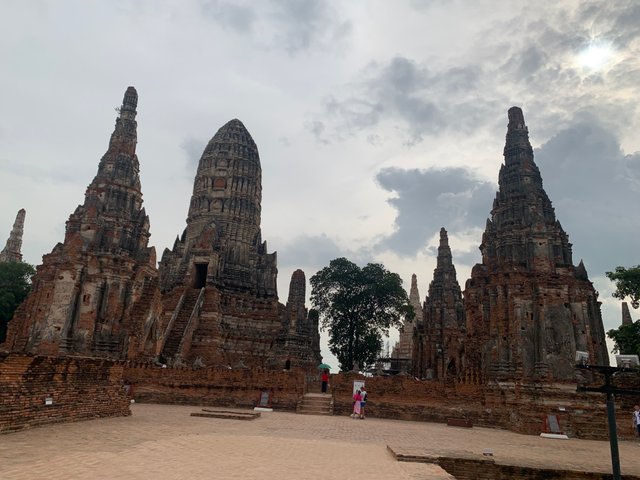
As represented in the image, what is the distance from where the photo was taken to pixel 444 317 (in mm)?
45062

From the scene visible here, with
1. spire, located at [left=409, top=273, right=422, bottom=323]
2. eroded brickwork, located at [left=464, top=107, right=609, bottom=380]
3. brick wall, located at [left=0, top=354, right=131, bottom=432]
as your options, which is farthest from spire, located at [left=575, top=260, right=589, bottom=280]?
spire, located at [left=409, top=273, right=422, bottom=323]

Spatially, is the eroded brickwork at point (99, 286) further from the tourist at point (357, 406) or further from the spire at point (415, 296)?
the spire at point (415, 296)

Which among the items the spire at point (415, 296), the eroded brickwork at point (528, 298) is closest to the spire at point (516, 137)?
the eroded brickwork at point (528, 298)

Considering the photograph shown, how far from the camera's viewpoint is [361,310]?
4750 cm

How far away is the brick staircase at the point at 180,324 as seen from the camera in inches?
1243

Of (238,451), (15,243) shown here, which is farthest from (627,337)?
(15,243)

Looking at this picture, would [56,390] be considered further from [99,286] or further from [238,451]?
[99,286]

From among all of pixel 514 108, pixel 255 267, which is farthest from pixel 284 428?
pixel 255 267

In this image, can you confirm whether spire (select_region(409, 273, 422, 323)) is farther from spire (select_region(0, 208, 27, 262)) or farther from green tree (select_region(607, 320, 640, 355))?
spire (select_region(0, 208, 27, 262))

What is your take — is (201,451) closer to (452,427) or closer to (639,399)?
(452,427)

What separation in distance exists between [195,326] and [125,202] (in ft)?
32.6

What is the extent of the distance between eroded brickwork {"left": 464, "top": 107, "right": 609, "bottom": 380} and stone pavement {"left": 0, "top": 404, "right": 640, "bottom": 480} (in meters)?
7.94

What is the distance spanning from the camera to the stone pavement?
751 cm

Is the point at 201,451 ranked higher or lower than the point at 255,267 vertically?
lower
